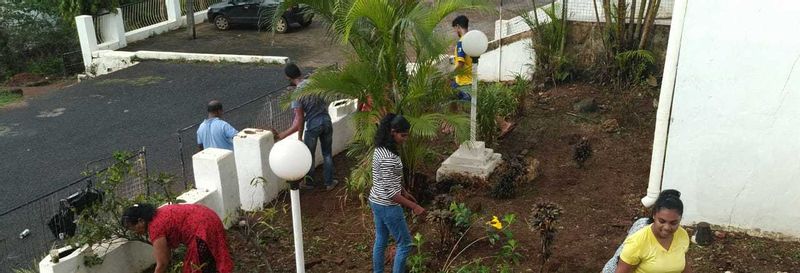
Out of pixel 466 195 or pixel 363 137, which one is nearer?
pixel 363 137

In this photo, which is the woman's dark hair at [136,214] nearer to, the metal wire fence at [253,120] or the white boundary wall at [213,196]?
the white boundary wall at [213,196]

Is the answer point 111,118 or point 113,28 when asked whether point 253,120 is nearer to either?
point 111,118

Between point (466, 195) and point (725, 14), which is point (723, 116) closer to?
point (725, 14)

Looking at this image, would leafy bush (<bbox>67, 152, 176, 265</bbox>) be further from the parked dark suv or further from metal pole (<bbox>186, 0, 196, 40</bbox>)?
the parked dark suv

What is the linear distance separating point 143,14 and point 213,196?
12.9m

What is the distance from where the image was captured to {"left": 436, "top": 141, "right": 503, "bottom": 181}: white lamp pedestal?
24.3 ft

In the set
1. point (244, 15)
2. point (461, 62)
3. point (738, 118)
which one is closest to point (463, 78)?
point (461, 62)

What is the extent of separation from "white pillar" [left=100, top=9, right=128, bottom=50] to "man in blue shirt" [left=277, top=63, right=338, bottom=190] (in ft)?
34.1

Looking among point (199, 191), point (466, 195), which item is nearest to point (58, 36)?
point (199, 191)

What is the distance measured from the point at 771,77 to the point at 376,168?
328 centimetres

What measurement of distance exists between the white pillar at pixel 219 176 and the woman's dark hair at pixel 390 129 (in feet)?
6.73

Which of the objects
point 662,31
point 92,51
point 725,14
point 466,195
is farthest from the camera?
point 92,51

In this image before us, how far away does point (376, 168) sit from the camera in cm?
511

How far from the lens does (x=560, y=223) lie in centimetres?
648
